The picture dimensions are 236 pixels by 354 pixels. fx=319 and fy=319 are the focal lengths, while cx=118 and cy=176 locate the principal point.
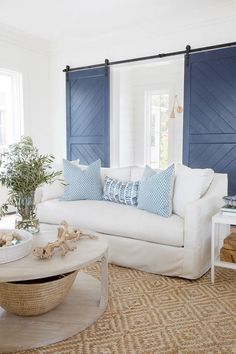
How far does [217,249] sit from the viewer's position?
8.82 ft

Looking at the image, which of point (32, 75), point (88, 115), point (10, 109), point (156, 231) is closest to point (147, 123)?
point (88, 115)

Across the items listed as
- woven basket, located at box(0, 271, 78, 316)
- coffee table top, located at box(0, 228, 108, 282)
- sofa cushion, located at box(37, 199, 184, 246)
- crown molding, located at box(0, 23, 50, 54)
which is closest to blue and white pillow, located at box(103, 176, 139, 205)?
sofa cushion, located at box(37, 199, 184, 246)

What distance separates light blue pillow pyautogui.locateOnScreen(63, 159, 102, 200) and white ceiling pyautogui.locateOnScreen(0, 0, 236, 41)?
2.17m

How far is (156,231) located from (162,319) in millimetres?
766

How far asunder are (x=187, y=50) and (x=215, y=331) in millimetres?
3656

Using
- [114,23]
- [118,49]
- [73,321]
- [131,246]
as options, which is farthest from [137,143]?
[73,321]

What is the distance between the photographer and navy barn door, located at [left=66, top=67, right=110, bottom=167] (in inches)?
204

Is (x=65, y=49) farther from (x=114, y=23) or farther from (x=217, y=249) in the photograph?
(x=217, y=249)

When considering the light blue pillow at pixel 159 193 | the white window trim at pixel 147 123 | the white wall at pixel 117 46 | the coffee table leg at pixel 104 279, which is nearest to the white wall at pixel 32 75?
the white wall at pixel 117 46

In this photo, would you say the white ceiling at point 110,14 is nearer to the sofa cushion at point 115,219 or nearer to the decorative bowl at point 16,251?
the sofa cushion at point 115,219

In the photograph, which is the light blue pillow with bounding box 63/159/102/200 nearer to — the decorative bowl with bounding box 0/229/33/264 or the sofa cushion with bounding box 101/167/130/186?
the sofa cushion with bounding box 101/167/130/186

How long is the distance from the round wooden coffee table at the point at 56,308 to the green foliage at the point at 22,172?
332mm

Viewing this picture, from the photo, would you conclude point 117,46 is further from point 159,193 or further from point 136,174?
point 159,193

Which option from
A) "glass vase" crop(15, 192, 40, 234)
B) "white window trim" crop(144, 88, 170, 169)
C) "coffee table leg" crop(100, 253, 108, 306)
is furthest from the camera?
"white window trim" crop(144, 88, 170, 169)
